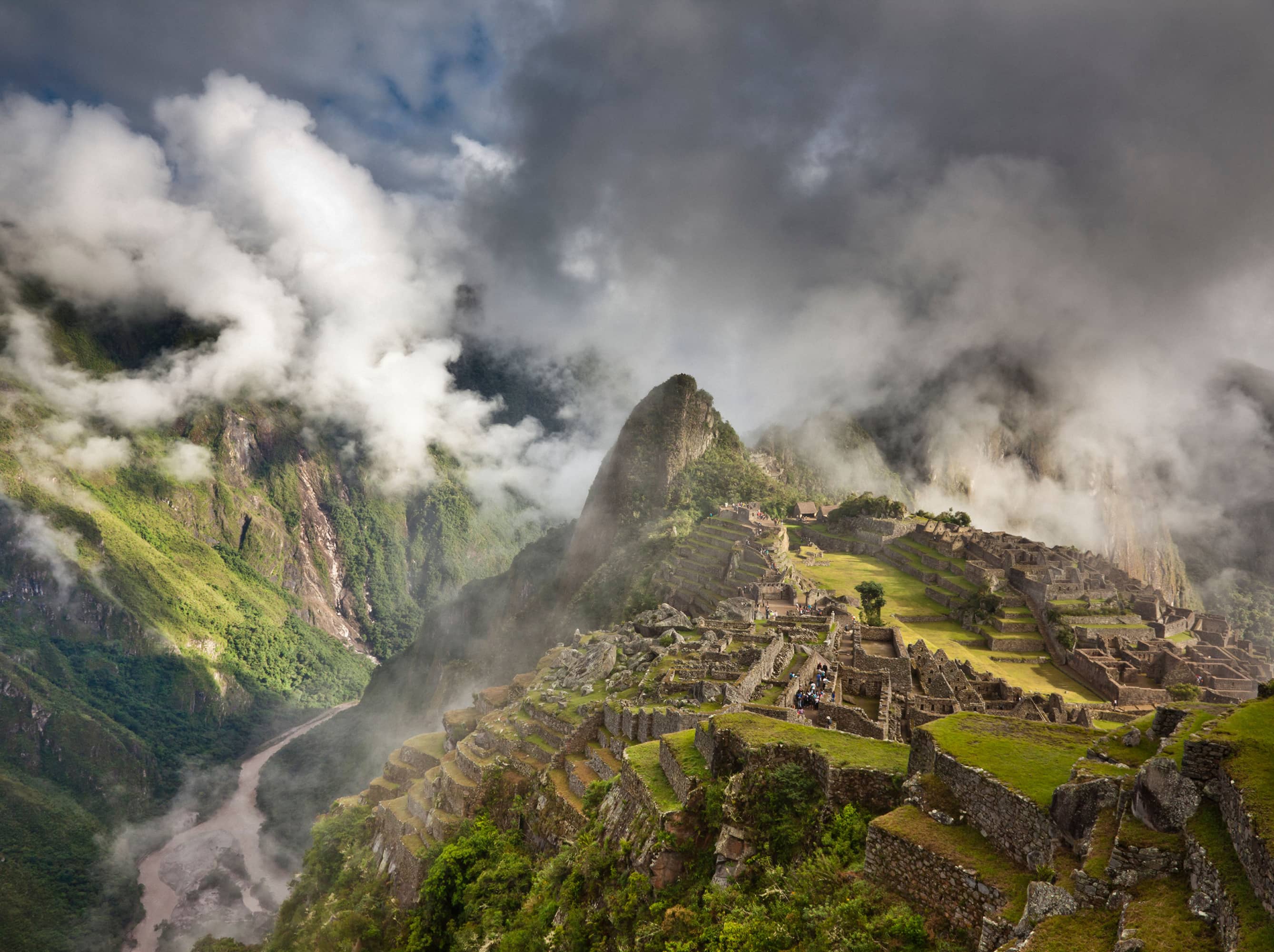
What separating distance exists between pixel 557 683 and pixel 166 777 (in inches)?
5182

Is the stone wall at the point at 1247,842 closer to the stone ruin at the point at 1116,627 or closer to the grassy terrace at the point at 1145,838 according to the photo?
the grassy terrace at the point at 1145,838

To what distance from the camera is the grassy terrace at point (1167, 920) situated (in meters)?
5.81

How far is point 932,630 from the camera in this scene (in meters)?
56.3

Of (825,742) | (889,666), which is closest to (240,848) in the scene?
(889,666)

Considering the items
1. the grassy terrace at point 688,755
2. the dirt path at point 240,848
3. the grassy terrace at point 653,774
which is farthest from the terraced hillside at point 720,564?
the dirt path at point 240,848

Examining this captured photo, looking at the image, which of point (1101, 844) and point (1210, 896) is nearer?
point (1210, 896)

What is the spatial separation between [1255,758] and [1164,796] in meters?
0.95

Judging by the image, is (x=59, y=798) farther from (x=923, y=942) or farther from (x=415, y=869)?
(x=923, y=942)

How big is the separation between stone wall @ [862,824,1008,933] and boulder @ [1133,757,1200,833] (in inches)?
74.6

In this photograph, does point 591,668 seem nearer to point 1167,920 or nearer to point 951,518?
point 1167,920

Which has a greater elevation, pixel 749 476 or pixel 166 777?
pixel 749 476

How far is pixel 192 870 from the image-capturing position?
3661 inches

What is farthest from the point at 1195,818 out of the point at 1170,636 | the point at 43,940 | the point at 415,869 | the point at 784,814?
the point at 43,940

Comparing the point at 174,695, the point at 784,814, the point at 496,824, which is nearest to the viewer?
the point at 784,814
